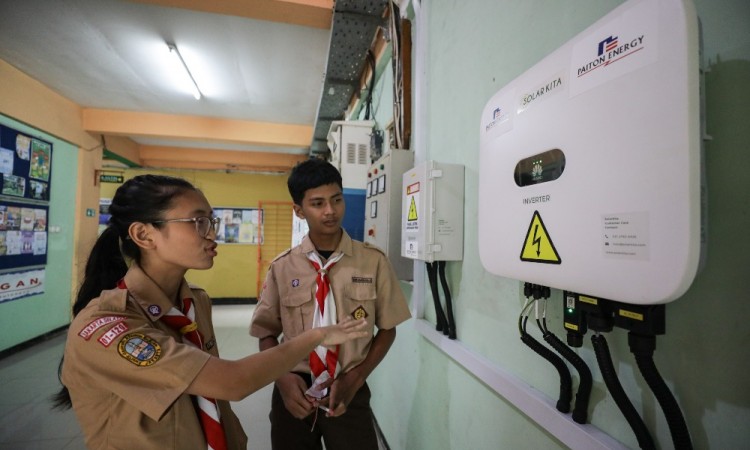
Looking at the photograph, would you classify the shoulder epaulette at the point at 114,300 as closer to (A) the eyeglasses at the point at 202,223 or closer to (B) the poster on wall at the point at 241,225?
(A) the eyeglasses at the point at 202,223

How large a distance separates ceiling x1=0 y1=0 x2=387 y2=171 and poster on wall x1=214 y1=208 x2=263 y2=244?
8.69ft

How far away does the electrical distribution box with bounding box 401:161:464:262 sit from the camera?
1307 mm

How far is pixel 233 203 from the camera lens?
750cm

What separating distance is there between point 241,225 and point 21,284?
3.87 meters

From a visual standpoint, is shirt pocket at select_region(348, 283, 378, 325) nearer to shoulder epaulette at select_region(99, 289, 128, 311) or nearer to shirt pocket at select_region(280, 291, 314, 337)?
shirt pocket at select_region(280, 291, 314, 337)

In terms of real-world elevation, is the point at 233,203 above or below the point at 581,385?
above

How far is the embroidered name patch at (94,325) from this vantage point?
76cm

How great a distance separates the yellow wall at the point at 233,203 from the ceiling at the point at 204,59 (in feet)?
8.13

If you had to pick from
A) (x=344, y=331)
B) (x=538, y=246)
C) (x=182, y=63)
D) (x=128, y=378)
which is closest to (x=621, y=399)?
(x=538, y=246)

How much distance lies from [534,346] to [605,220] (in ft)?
1.36

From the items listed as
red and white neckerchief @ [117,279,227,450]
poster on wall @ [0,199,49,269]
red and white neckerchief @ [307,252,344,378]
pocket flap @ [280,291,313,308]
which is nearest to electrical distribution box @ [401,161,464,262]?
red and white neckerchief @ [307,252,344,378]

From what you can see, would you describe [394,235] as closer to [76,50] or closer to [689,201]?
[689,201]

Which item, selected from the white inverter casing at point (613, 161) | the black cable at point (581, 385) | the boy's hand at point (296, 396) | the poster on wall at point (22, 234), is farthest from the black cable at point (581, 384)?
the poster on wall at point (22, 234)

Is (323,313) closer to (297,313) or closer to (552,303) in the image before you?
(297,313)
